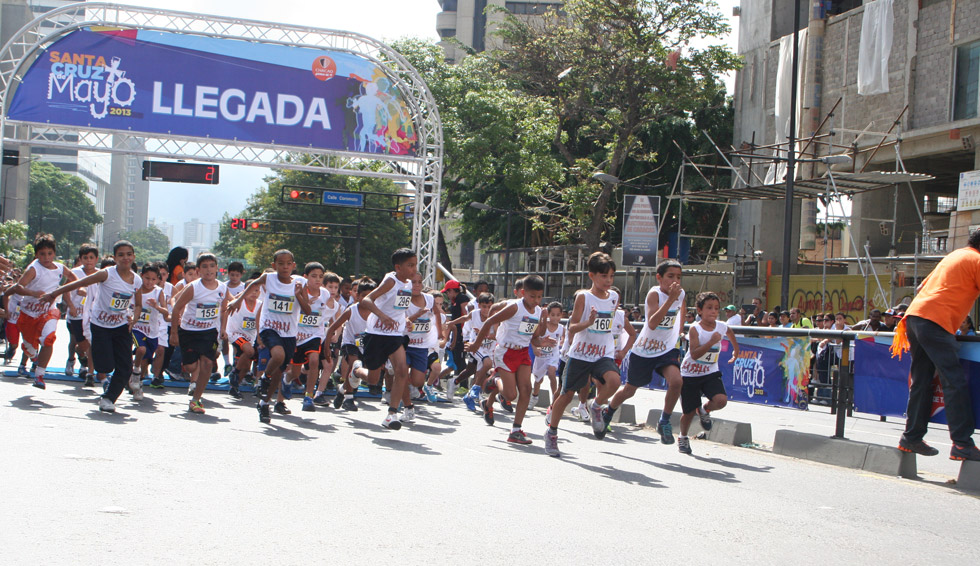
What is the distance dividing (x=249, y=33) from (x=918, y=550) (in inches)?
854

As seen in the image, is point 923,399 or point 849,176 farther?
point 849,176

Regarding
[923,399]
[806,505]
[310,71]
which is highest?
[310,71]

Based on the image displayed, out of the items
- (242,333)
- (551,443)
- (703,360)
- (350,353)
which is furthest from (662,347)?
(242,333)

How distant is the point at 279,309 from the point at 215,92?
1480 cm

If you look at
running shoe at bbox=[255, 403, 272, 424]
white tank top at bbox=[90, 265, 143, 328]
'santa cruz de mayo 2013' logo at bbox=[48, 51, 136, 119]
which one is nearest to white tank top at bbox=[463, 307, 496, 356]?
running shoe at bbox=[255, 403, 272, 424]

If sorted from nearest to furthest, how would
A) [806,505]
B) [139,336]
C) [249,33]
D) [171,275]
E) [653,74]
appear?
[806,505], [139,336], [171,275], [249,33], [653,74]

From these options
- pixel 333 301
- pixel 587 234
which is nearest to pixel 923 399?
pixel 333 301

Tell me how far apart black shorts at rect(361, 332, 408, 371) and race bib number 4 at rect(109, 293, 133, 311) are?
258 centimetres

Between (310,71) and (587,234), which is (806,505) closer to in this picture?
(310,71)

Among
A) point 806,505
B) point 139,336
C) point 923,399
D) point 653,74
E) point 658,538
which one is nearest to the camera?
point 658,538

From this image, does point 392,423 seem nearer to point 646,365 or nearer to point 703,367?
point 646,365

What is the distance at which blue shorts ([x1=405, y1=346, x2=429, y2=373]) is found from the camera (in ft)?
34.1

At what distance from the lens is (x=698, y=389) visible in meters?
9.82

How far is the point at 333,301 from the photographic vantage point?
14.0 meters
